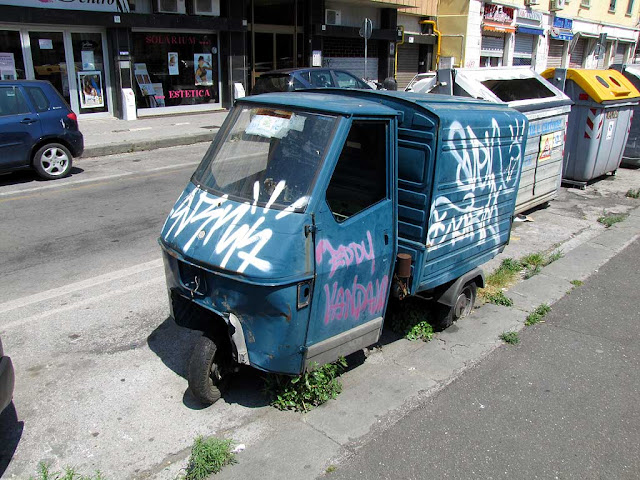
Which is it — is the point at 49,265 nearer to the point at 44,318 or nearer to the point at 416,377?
the point at 44,318

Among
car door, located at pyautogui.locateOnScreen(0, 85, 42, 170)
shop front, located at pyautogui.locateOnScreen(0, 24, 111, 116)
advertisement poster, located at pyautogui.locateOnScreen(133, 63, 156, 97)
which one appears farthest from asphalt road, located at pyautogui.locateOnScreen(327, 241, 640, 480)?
advertisement poster, located at pyautogui.locateOnScreen(133, 63, 156, 97)

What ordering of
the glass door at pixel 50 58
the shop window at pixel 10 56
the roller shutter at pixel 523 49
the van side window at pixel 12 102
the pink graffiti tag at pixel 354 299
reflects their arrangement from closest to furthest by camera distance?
the pink graffiti tag at pixel 354 299
the van side window at pixel 12 102
the shop window at pixel 10 56
the glass door at pixel 50 58
the roller shutter at pixel 523 49

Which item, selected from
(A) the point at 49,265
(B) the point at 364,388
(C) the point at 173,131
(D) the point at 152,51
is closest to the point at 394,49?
(D) the point at 152,51

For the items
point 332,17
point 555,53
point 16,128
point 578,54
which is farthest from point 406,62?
point 16,128

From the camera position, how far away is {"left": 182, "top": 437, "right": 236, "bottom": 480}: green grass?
3229 millimetres

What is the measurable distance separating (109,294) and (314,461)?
3027 millimetres

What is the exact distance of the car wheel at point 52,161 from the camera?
10.0m

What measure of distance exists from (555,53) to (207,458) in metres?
36.3

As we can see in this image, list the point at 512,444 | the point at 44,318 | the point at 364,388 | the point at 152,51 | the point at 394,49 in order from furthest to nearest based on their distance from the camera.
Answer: the point at 394,49
the point at 152,51
the point at 44,318
the point at 364,388
the point at 512,444

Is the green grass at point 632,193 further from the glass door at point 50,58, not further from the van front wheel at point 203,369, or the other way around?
the glass door at point 50,58

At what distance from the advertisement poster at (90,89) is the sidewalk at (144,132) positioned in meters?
0.50

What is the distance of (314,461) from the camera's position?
3.39m

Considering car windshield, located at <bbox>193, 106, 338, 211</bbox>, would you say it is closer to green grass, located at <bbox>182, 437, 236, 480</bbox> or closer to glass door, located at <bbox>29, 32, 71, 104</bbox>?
green grass, located at <bbox>182, 437, 236, 480</bbox>

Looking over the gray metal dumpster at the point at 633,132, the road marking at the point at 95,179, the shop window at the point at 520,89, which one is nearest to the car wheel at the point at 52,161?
the road marking at the point at 95,179
